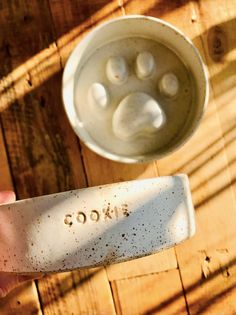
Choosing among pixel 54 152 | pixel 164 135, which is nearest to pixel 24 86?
pixel 54 152

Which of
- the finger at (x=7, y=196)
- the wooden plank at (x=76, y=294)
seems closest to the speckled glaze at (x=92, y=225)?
the finger at (x=7, y=196)

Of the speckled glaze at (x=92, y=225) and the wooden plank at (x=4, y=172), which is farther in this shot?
the wooden plank at (x=4, y=172)

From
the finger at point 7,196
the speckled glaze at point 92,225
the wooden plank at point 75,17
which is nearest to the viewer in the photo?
the speckled glaze at point 92,225

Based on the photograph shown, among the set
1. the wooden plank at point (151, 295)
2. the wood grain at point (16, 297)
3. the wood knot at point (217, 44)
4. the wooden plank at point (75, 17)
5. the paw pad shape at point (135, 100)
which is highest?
the wooden plank at point (75, 17)

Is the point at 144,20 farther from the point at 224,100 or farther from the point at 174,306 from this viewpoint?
the point at 174,306

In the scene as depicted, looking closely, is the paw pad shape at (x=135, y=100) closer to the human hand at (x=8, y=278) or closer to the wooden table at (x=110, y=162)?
the wooden table at (x=110, y=162)

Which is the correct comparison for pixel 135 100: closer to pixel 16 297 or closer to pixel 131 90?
pixel 131 90
